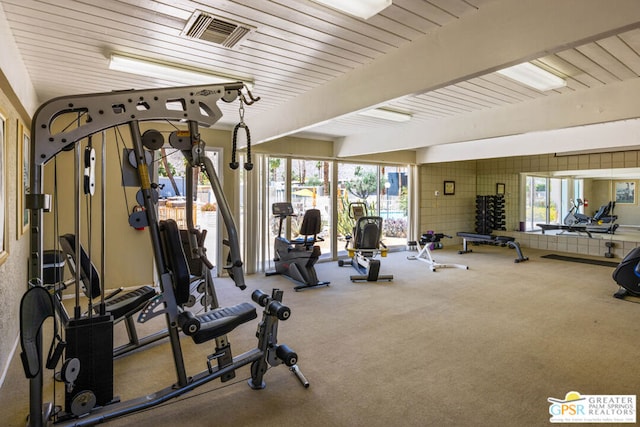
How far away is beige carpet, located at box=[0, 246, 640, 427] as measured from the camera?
214cm

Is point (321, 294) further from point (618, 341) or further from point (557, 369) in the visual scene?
point (618, 341)

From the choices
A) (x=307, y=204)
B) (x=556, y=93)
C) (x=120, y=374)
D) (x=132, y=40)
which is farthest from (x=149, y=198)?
(x=307, y=204)

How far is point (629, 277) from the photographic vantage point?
4348 mm

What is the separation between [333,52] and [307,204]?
427 cm

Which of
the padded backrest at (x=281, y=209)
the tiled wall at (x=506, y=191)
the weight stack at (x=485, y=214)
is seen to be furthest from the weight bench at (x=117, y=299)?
the weight stack at (x=485, y=214)

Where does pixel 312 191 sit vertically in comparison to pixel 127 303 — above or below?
above

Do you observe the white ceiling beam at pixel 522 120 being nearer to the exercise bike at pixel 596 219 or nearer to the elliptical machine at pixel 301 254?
the elliptical machine at pixel 301 254

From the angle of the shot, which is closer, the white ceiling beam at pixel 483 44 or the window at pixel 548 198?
the white ceiling beam at pixel 483 44

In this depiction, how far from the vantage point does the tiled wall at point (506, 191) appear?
7355 mm

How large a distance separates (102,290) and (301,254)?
313 centimetres

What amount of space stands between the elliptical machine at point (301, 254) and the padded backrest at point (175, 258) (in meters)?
2.73

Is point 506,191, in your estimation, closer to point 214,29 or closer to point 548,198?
point 548,198

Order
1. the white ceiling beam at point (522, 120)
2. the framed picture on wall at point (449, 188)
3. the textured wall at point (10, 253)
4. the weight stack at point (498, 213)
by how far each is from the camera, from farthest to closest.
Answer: the weight stack at point (498, 213) < the framed picture on wall at point (449, 188) < the white ceiling beam at point (522, 120) < the textured wall at point (10, 253)

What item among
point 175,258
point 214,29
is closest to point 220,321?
point 175,258
